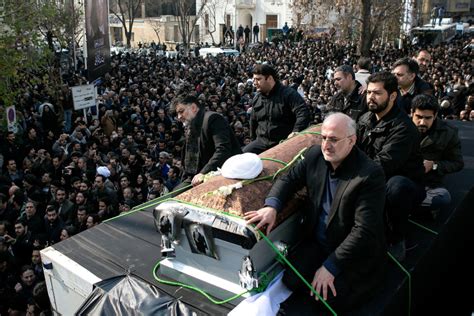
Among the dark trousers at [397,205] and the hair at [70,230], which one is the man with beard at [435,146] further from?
the hair at [70,230]

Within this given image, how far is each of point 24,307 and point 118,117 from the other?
25.2ft

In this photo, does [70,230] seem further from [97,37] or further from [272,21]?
[272,21]

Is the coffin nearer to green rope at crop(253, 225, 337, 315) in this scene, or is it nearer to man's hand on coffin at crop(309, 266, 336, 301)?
green rope at crop(253, 225, 337, 315)

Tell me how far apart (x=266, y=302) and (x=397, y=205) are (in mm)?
1439

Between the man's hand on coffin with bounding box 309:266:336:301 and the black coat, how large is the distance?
101 millimetres

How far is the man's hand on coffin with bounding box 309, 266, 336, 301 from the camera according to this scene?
2.97 metres

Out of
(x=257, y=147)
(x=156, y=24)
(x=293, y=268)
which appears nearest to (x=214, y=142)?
(x=257, y=147)

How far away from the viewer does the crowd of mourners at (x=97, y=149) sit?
6562 mm

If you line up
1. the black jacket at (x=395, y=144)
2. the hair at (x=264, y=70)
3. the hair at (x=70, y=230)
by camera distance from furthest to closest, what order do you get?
the hair at (x=70, y=230)
the hair at (x=264, y=70)
the black jacket at (x=395, y=144)

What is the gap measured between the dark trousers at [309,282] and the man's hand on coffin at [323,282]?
0.04m

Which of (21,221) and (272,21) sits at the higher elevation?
(272,21)

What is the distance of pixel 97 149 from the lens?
10195mm

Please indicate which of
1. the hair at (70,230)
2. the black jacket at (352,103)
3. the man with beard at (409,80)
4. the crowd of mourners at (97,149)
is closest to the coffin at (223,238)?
the black jacket at (352,103)

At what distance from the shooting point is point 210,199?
330cm
